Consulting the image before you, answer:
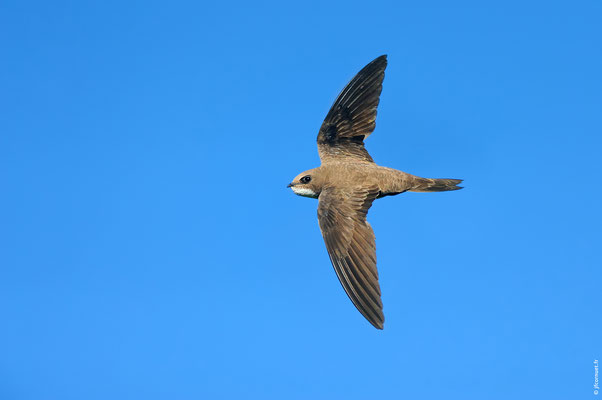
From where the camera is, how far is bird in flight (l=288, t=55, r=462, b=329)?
29.5 ft

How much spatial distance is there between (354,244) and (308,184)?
173 centimetres

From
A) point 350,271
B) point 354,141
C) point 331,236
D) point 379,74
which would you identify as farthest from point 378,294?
point 379,74

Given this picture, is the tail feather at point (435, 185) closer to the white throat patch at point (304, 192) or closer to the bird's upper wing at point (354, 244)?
the bird's upper wing at point (354, 244)

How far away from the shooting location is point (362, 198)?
988 centimetres

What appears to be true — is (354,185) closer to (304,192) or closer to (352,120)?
(304,192)

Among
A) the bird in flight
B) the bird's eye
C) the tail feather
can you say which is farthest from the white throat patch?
the tail feather

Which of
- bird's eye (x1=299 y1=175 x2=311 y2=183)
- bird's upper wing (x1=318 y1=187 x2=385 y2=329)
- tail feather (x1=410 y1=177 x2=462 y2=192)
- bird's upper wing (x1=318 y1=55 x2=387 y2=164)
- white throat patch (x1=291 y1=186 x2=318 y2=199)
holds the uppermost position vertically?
bird's upper wing (x1=318 y1=55 x2=387 y2=164)

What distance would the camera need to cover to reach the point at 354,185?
1010 cm

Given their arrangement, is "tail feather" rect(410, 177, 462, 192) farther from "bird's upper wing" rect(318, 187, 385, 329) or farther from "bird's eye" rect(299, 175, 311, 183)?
"bird's eye" rect(299, 175, 311, 183)

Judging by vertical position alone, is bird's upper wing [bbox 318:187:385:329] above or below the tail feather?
below

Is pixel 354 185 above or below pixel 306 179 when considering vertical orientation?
below

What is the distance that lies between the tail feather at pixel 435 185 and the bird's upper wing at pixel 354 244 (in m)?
0.82

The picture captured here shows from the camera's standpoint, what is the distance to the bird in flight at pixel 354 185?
8.98 m

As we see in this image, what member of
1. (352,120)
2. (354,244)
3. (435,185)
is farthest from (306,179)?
(435,185)
